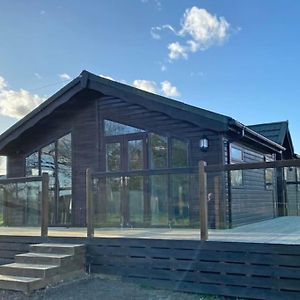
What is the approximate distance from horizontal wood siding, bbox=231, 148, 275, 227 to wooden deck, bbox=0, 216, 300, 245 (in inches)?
9.7

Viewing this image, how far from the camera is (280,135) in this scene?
15.0m

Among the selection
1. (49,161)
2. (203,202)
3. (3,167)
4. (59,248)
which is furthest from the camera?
(3,167)

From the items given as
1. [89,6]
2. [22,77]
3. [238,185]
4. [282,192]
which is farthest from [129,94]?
[22,77]

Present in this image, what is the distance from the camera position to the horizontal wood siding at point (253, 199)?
7895mm

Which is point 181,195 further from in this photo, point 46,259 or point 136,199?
point 46,259

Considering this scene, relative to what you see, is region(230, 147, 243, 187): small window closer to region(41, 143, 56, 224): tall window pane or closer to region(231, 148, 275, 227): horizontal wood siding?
region(231, 148, 275, 227): horizontal wood siding

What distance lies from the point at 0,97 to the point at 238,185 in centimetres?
1235

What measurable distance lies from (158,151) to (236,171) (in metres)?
2.54

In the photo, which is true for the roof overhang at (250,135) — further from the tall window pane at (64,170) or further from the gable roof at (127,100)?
the tall window pane at (64,170)

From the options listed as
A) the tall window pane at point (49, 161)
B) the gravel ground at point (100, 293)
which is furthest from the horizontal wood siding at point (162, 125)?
the gravel ground at point (100, 293)

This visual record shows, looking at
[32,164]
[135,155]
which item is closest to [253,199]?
[135,155]

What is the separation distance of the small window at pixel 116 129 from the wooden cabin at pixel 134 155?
0.02m

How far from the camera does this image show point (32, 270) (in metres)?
6.46

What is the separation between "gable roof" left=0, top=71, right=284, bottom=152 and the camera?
8.64m
